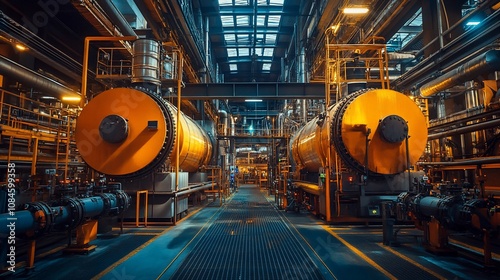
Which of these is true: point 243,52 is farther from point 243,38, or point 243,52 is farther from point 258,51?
point 243,38

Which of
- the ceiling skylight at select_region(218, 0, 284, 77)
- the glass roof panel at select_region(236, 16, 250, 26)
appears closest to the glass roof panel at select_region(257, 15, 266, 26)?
the ceiling skylight at select_region(218, 0, 284, 77)

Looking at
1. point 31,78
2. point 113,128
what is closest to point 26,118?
point 31,78

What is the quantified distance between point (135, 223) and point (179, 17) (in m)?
8.37

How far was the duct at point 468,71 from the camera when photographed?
6.67 m

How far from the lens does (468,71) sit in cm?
735

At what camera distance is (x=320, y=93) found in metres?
12.1

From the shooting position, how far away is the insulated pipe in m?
3.65

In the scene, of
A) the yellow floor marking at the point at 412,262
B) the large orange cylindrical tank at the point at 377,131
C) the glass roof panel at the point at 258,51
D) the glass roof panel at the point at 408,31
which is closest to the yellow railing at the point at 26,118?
the large orange cylindrical tank at the point at 377,131

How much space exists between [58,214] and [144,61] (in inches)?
201

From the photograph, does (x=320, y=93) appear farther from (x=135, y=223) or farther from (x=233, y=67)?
(x=233, y=67)

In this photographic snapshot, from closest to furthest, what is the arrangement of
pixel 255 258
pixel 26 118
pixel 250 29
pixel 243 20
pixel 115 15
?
pixel 255 258, pixel 115 15, pixel 26 118, pixel 243 20, pixel 250 29

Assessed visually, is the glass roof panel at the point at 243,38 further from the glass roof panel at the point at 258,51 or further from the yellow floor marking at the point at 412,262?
the yellow floor marking at the point at 412,262

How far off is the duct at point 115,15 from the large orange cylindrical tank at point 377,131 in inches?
258

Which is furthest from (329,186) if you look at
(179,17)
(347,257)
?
(179,17)
